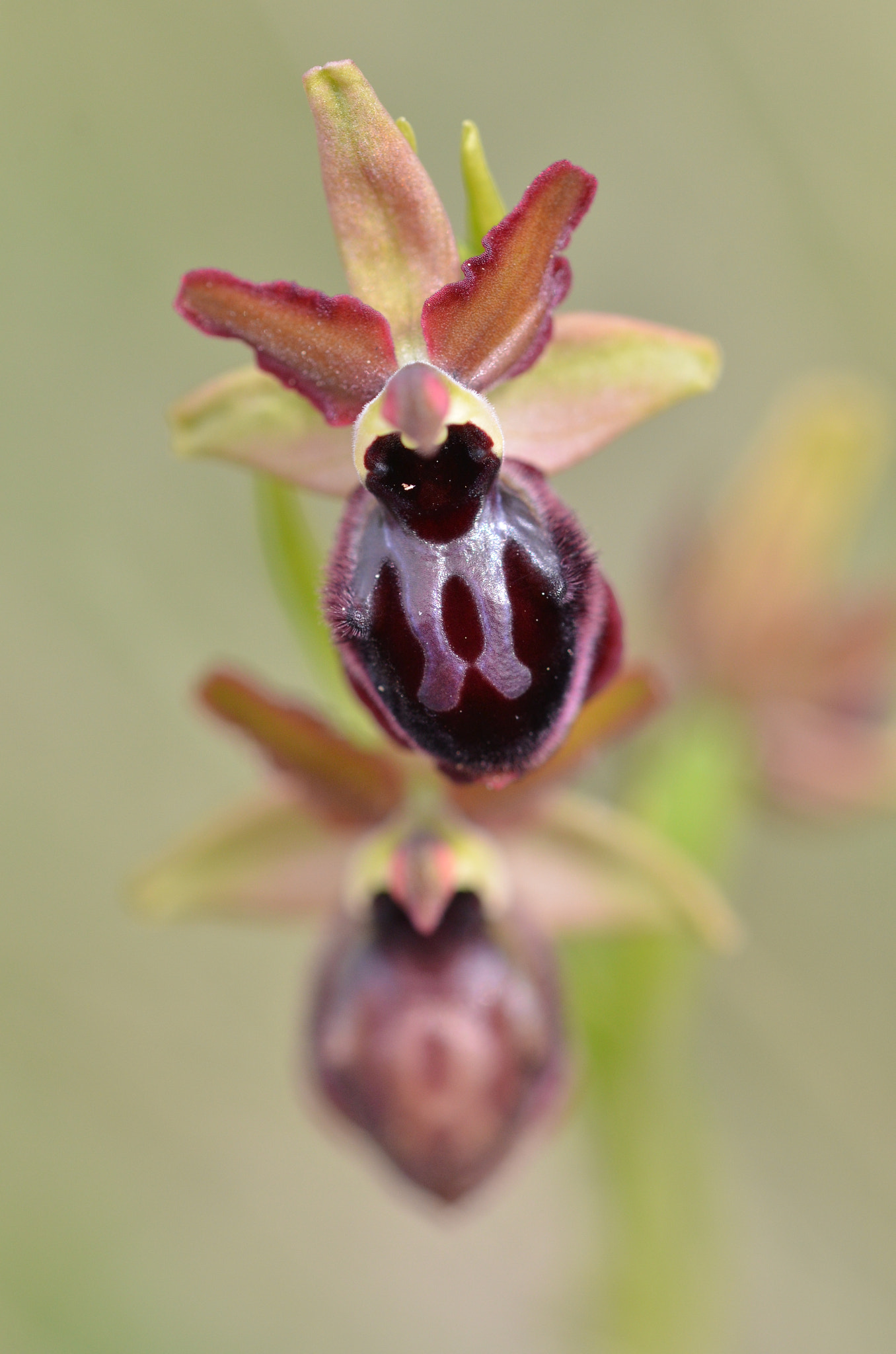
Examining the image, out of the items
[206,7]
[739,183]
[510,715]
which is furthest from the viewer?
[739,183]

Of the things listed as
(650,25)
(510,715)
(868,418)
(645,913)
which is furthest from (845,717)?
(650,25)

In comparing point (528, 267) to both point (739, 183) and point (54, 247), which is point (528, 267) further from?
point (739, 183)

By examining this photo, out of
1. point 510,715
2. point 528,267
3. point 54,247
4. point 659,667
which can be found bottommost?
point 510,715

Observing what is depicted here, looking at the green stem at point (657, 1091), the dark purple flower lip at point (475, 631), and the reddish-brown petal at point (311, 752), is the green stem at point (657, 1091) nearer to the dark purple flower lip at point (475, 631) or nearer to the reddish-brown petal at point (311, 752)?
the reddish-brown petal at point (311, 752)

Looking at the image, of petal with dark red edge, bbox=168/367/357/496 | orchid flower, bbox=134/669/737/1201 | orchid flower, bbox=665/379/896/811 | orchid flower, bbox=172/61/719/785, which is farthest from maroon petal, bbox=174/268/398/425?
orchid flower, bbox=665/379/896/811

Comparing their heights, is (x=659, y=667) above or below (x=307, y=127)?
below

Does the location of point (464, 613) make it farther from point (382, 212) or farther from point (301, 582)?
point (301, 582)
